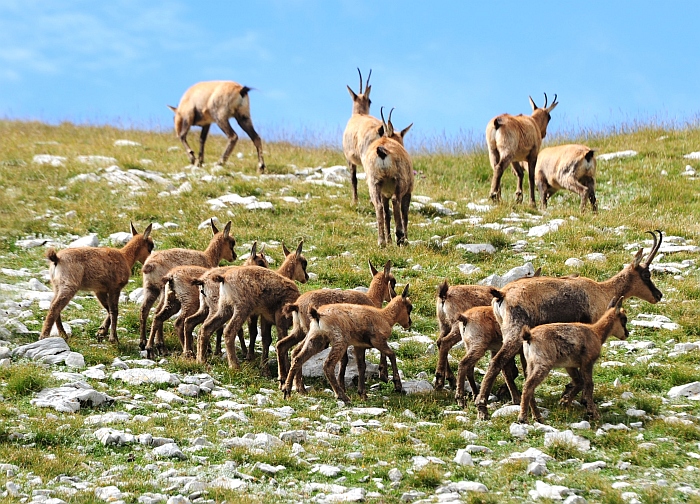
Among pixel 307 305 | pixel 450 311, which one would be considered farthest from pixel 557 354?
pixel 307 305

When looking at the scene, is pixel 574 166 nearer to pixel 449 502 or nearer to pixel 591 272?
pixel 591 272

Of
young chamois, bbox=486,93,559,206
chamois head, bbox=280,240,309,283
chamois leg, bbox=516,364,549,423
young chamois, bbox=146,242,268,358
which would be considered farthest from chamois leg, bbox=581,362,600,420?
young chamois, bbox=486,93,559,206

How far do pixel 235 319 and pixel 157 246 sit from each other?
581cm

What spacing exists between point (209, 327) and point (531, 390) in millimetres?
3835

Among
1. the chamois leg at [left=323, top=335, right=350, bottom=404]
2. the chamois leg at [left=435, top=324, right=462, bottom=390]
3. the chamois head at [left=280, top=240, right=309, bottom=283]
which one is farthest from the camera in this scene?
the chamois head at [left=280, top=240, right=309, bottom=283]

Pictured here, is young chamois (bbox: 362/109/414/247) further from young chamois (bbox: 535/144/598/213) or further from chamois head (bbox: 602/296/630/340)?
chamois head (bbox: 602/296/630/340)

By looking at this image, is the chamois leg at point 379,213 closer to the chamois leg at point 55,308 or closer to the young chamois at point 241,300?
the young chamois at point 241,300

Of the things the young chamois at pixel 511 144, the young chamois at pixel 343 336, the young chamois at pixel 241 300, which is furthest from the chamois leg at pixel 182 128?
the young chamois at pixel 343 336

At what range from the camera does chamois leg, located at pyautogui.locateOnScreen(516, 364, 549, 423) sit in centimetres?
822

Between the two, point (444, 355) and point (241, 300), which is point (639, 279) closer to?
point (444, 355)

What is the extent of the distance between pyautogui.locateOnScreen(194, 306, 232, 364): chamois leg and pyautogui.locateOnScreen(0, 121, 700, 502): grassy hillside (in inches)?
7.6

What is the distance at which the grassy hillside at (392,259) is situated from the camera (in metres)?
7.05

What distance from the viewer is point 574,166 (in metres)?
18.3

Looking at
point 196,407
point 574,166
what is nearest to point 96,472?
point 196,407
